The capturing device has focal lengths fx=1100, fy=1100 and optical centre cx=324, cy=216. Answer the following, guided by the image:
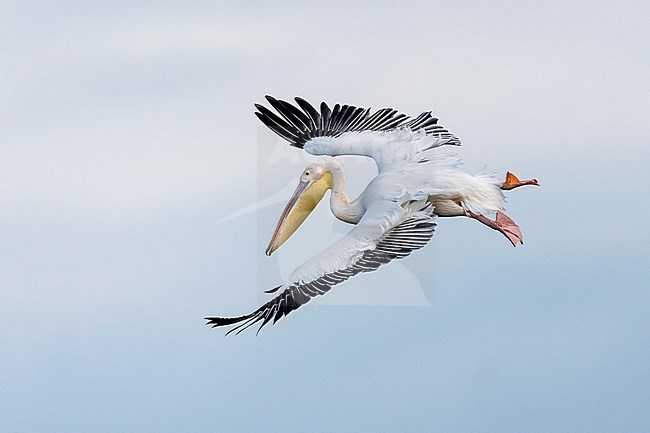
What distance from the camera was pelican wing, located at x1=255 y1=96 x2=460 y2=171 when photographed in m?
11.7

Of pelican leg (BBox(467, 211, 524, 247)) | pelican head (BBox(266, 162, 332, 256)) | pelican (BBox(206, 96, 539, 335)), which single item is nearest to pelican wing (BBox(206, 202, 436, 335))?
pelican (BBox(206, 96, 539, 335))

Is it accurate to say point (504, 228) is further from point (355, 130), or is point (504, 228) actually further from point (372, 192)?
point (355, 130)

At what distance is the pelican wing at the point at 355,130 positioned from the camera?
38.3 ft

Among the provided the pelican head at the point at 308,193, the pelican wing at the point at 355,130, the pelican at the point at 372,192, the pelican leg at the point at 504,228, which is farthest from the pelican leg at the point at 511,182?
the pelican head at the point at 308,193

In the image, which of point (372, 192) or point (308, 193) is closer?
point (372, 192)

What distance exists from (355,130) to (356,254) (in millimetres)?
2752

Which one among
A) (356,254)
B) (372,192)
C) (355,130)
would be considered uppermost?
(355,130)

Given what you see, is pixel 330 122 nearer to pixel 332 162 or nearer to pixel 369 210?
pixel 332 162

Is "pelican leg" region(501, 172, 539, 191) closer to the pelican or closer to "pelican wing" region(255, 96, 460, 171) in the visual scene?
the pelican

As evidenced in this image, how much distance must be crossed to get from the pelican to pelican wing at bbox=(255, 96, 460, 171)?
0.04ft

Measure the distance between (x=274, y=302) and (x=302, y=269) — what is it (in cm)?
42

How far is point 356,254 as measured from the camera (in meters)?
10.2

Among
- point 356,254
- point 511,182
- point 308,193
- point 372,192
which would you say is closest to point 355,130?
point 308,193

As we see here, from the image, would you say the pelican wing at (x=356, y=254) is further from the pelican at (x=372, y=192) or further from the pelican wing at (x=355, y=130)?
the pelican wing at (x=355, y=130)
